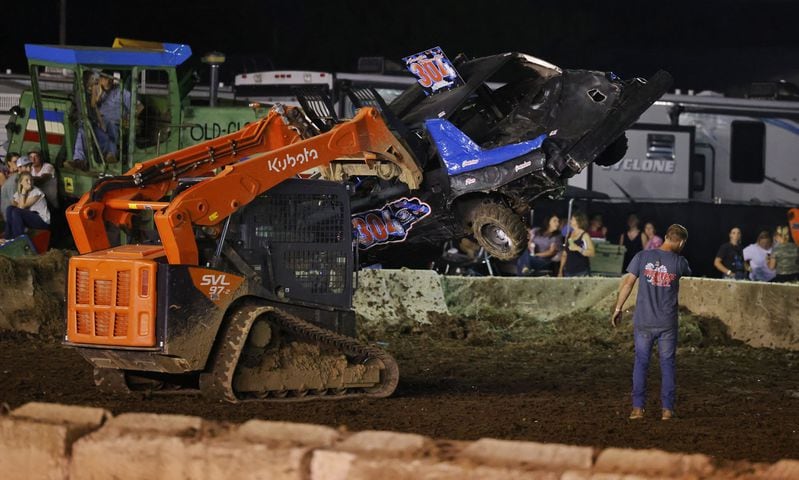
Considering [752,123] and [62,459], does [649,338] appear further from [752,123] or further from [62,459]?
[752,123]

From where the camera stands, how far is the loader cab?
56.6 feet

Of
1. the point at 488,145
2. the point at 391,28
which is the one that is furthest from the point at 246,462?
the point at 391,28

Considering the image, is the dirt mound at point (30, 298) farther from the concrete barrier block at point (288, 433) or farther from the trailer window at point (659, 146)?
the trailer window at point (659, 146)

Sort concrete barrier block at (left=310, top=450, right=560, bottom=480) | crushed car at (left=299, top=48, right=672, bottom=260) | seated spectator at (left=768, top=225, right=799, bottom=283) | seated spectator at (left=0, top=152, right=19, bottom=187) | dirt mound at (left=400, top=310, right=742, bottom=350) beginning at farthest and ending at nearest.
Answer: seated spectator at (left=768, top=225, right=799, bottom=283), seated spectator at (left=0, top=152, right=19, bottom=187), dirt mound at (left=400, top=310, right=742, bottom=350), crushed car at (left=299, top=48, right=672, bottom=260), concrete barrier block at (left=310, top=450, right=560, bottom=480)

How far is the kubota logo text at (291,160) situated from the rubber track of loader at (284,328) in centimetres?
118

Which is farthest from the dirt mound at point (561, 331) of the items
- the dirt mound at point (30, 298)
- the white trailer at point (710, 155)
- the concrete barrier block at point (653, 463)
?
the concrete barrier block at point (653, 463)

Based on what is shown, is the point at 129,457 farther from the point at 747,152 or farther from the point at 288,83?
the point at 747,152

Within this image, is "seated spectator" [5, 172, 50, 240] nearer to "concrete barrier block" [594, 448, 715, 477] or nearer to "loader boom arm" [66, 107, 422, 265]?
"loader boom arm" [66, 107, 422, 265]

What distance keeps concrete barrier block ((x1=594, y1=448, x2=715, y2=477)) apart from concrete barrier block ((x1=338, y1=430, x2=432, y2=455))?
650mm

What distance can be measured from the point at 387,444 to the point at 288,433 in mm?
408

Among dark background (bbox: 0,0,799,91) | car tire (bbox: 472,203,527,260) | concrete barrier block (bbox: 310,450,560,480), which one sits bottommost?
concrete barrier block (bbox: 310,450,560,480)

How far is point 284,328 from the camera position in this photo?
10.9 m

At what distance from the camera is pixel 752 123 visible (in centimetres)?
2544

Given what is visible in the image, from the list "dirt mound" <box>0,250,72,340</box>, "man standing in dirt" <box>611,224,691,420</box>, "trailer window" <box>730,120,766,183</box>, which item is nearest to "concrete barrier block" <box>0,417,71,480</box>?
"man standing in dirt" <box>611,224,691,420</box>
